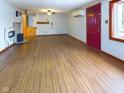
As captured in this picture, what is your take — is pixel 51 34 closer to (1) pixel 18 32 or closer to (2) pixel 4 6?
(1) pixel 18 32

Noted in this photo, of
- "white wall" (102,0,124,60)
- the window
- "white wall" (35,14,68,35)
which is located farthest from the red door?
"white wall" (35,14,68,35)

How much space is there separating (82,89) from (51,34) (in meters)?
13.8

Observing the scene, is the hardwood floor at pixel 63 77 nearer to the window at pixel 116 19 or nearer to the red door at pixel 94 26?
the window at pixel 116 19

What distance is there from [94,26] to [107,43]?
1929 mm

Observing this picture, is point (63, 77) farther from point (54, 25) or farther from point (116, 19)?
point (54, 25)

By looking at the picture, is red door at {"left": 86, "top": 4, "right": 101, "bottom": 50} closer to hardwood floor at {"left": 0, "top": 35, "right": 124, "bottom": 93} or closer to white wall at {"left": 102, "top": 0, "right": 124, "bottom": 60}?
white wall at {"left": 102, "top": 0, "right": 124, "bottom": 60}

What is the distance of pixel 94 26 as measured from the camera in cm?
832

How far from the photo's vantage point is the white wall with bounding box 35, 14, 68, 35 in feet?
53.9

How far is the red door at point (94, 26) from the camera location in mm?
7641

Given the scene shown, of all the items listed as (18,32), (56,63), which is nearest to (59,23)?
(18,32)

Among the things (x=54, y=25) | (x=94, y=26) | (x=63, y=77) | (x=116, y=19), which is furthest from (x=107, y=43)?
(x=54, y=25)

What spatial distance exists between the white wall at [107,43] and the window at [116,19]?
1.01 feet

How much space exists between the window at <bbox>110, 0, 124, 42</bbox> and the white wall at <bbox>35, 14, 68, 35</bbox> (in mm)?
10939

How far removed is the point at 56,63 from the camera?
541 centimetres
